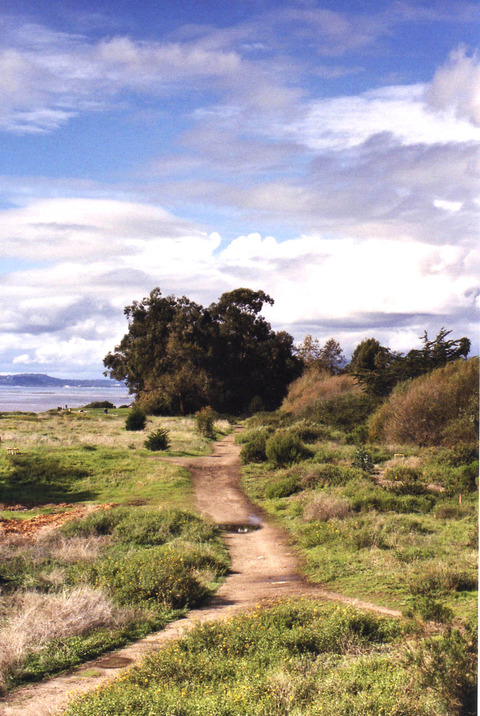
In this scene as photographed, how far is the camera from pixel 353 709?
4.43 m

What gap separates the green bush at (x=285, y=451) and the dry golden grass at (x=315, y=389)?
→ 11.0m

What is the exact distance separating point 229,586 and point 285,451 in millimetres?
11175

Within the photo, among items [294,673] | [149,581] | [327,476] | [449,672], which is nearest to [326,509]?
[327,476]

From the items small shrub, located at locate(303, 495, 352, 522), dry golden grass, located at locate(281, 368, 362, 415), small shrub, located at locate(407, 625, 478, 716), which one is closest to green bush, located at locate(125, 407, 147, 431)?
dry golden grass, located at locate(281, 368, 362, 415)

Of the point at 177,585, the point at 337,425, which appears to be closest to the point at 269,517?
the point at 177,585

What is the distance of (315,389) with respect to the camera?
36.9m

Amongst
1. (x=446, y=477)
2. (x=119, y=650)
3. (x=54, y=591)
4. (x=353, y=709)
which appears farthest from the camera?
(x=446, y=477)

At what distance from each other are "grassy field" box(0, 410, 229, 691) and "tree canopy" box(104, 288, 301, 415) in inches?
863

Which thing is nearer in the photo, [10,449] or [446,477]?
[446,477]

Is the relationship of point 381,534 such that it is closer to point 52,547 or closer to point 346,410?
point 52,547

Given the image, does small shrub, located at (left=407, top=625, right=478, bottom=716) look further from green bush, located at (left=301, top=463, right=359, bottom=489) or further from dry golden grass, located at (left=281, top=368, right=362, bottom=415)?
dry golden grass, located at (left=281, top=368, right=362, bottom=415)

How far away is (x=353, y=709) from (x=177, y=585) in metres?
4.15

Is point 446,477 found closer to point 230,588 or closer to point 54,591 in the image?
point 230,588

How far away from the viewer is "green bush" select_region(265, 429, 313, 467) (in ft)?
65.6
